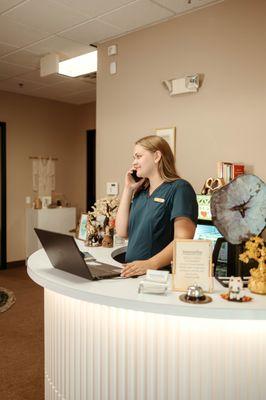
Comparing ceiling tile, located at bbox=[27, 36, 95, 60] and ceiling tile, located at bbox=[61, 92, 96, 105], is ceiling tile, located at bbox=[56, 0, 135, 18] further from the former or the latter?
ceiling tile, located at bbox=[61, 92, 96, 105]

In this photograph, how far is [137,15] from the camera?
3.54m

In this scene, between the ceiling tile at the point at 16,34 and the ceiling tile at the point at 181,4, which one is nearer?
the ceiling tile at the point at 181,4

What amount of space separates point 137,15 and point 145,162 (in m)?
2.02

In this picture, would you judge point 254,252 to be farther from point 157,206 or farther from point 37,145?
point 37,145

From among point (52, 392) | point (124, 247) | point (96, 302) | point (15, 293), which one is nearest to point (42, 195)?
point (15, 293)

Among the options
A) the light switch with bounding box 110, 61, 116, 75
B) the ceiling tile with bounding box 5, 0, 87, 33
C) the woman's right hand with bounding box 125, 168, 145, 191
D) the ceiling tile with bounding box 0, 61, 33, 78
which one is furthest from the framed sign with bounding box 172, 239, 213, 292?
the ceiling tile with bounding box 0, 61, 33, 78

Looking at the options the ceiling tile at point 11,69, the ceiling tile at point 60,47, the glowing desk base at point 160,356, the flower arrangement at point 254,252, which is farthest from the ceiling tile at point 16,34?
the flower arrangement at point 254,252

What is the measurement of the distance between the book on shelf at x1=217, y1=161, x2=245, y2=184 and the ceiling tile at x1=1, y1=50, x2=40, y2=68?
2722 millimetres

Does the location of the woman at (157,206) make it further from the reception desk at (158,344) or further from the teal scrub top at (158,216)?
the reception desk at (158,344)

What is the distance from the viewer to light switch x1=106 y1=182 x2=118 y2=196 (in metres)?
4.15

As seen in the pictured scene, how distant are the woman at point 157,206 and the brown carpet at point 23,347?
1.29 metres

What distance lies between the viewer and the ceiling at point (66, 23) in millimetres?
3328

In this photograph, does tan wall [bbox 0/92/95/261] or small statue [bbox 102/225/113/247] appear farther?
tan wall [bbox 0/92/95/261]

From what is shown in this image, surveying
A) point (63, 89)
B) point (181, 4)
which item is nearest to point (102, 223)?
point (181, 4)
